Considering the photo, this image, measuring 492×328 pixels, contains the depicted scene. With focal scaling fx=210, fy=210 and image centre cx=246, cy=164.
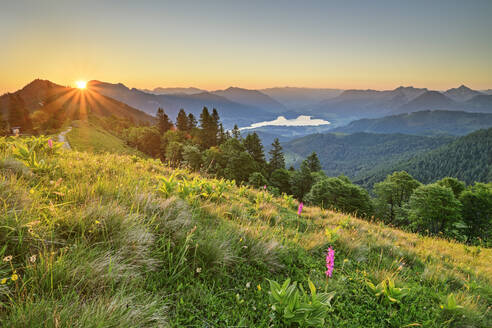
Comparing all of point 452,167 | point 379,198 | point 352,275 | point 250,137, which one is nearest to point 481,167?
point 452,167

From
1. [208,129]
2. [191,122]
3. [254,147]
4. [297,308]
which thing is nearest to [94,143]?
[208,129]

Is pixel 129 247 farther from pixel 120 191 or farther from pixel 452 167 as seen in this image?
pixel 452 167

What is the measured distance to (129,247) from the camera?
2234 mm

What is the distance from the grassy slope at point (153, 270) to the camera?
159 cm

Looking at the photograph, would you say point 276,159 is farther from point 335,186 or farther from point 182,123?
point 182,123

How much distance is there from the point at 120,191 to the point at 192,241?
1679mm

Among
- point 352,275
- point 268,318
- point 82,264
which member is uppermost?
point 82,264

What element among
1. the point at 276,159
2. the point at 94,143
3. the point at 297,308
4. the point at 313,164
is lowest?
the point at 313,164

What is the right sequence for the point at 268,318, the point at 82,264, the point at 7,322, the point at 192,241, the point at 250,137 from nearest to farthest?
the point at 7,322
the point at 82,264
the point at 268,318
the point at 192,241
the point at 250,137

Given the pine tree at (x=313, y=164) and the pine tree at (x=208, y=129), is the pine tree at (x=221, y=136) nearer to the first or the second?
the pine tree at (x=208, y=129)

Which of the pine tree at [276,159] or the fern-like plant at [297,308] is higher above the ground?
the fern-like plant at [297,308]

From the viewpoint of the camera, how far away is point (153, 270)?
2.21 metres

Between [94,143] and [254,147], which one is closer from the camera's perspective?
[94,143]

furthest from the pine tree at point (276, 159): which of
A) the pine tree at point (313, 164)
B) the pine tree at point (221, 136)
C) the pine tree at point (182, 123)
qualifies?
the pine tree at point (182, 123)
